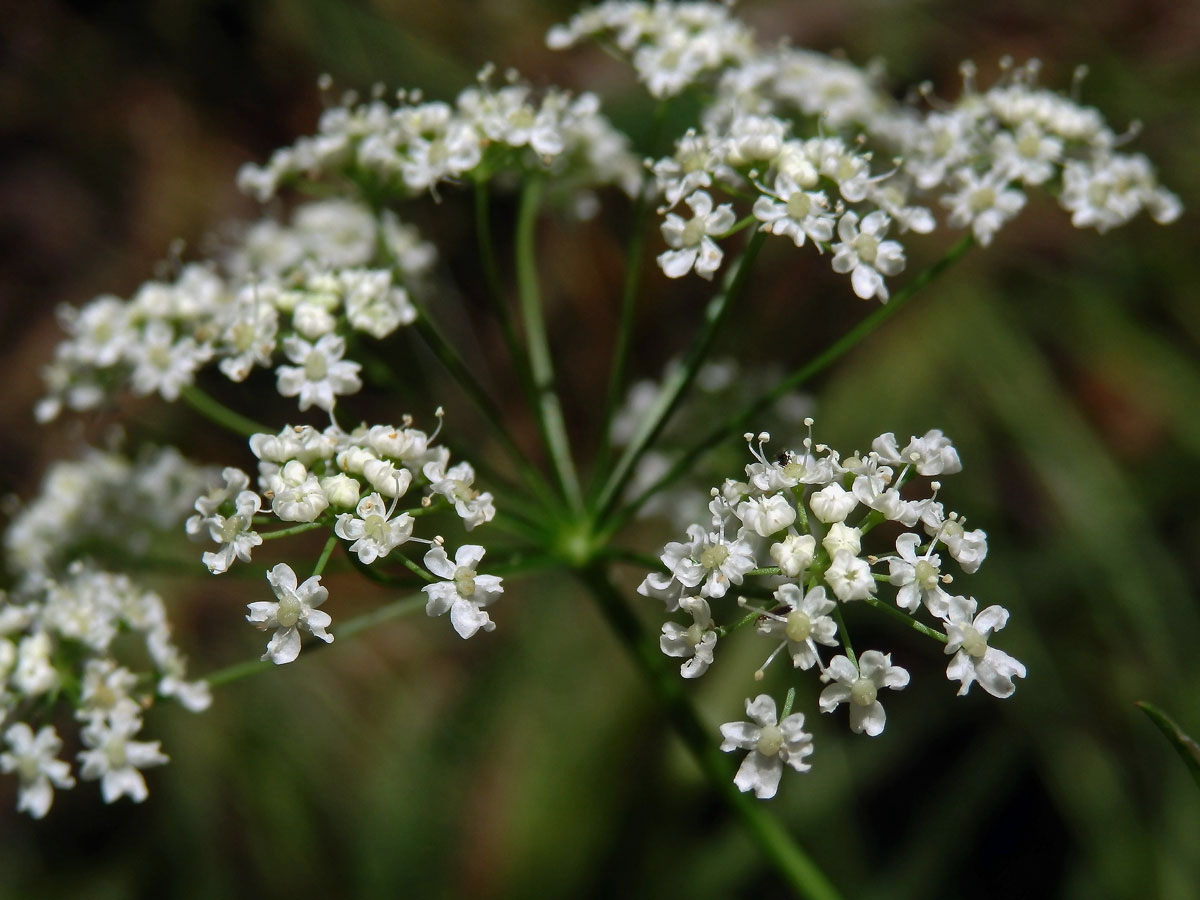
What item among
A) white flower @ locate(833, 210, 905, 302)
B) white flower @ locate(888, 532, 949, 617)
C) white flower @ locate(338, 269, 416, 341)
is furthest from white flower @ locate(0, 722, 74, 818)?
white flower @ locate(833, 210, 905, 302)

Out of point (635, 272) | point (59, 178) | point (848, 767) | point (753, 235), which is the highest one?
point (59, 178)

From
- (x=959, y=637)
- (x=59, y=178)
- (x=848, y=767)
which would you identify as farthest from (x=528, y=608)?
(x=59, y=178)

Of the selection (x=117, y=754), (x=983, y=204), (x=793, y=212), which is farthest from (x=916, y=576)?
(x=117, y=754)

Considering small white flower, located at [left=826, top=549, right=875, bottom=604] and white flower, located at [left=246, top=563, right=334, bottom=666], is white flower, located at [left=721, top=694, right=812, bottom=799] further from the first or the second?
white flower, located at [left=246, top=563, right=334, bottom=666]

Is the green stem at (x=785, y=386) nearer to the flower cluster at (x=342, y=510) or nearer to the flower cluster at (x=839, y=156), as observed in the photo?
the flower cluster at (x=839, y=156)

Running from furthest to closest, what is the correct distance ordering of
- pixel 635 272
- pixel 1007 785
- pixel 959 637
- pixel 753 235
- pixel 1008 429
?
1. pixel 1008 429
2. pixel 1007 785
3. pixel 635 272
4. pixel 753 235
5. pixel 959 637

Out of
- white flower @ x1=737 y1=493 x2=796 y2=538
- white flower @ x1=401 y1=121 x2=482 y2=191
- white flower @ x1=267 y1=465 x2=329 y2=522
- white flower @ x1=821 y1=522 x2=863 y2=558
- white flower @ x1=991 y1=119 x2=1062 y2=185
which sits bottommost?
white flower @ x1=821 y1=522 x2=863 y2=558

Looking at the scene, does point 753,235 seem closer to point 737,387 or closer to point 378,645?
point 737,387
